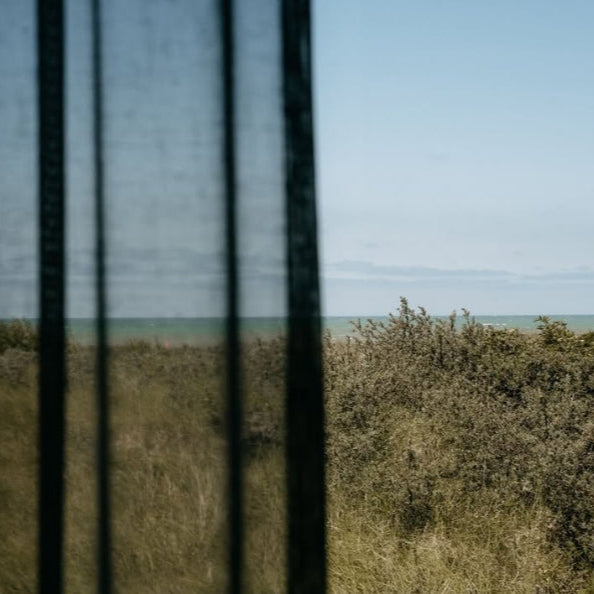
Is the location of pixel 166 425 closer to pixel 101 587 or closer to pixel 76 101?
pixel 101 587

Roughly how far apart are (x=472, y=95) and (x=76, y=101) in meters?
1.33

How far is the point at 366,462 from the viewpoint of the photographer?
181cm

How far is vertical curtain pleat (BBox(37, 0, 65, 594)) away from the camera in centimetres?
96

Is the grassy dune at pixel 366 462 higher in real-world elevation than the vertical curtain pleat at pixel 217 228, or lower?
lower

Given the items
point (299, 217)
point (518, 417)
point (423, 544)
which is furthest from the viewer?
point (518, 417)

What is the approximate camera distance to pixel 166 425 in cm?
96

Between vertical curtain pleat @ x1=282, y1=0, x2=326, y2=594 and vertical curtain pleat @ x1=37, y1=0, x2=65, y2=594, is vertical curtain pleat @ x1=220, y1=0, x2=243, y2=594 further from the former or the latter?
vertical curtain pleat @ x1=37, y1=0, x2=65, y2=594

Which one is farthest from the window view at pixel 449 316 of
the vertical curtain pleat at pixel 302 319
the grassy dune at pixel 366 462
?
the vertical curtain pleat at pixel 302 319

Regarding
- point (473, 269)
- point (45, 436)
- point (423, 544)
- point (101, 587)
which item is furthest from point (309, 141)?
point (473, 269)

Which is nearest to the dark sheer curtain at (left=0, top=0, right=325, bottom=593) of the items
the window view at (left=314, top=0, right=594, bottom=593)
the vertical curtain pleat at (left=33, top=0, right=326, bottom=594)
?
the vertical curtain pleat at (left=33, top=0, right=326, bottom=594)

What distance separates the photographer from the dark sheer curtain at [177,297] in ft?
3.10

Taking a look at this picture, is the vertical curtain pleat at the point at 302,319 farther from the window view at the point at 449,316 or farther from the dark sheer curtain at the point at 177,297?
the window view at the point at 449,316

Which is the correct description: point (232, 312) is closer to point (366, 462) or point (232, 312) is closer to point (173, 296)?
point (173, 296)

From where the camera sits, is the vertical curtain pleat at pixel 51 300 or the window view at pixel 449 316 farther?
the window view at pixel 449 316
